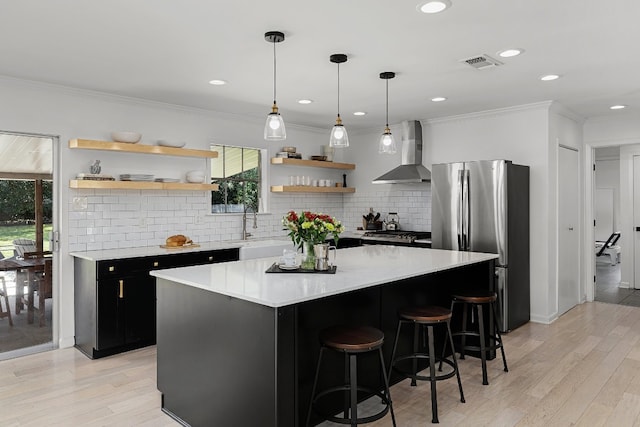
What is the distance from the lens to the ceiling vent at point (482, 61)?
355cm

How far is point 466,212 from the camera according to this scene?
5.16m

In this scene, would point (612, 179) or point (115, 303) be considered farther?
point (612, 179)

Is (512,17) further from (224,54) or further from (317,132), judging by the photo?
(317,132)

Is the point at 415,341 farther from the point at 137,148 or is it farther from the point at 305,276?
the point at 137,148

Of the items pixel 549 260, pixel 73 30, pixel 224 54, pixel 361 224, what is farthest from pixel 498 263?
pixel 73 30

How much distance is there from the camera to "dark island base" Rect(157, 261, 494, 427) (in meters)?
2.34

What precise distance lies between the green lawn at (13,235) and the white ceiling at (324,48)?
1.37 m

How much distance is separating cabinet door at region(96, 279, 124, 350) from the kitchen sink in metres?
1.38

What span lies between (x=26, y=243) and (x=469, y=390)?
4.12m

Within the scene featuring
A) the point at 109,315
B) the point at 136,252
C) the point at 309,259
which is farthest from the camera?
the point at 136,252

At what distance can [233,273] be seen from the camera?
3.04 meters

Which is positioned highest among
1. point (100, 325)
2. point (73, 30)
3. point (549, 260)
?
point (73, 30)

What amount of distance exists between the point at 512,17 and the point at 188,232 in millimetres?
4052

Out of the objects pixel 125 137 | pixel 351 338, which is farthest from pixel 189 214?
pixel 351 338
